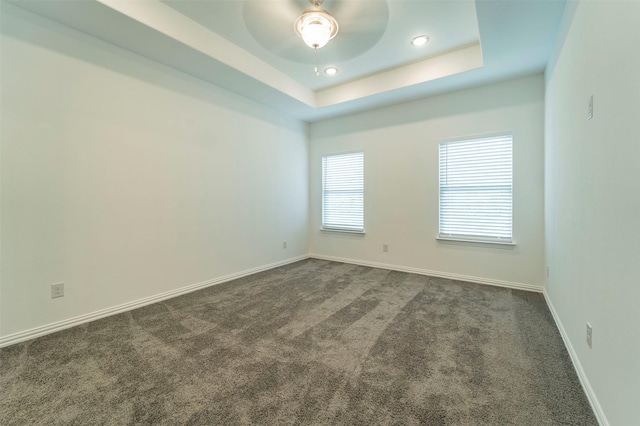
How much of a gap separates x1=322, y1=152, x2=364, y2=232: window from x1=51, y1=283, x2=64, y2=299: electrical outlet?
3742mm

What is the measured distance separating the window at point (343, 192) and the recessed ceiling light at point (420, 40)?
190 centimetres

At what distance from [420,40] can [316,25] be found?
137 cm

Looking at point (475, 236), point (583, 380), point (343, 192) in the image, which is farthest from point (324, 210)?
point (583, 380)

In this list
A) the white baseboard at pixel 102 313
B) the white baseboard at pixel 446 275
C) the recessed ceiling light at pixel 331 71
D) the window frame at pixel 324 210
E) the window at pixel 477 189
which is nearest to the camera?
the white baseboard at pixel 102 313

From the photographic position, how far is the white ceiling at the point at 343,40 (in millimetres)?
2354

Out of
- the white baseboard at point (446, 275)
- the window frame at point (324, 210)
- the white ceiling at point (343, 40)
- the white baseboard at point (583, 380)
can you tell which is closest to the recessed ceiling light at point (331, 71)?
the white ceiling at point (343, 40)

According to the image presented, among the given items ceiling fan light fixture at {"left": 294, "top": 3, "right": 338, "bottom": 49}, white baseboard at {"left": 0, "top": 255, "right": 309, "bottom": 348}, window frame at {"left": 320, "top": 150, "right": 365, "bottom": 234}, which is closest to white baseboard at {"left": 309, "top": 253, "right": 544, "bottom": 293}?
window frame at {"left": 320, "top": 150, "right": 365, "bottom": 234}

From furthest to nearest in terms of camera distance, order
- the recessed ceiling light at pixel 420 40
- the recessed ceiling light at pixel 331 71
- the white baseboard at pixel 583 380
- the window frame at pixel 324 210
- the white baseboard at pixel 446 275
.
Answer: the window frame at pixel 324 210, the recessed ceiling light at pixel 331 71, the white baseboard at pixel 446 275, the recessed ceiling light at pixel 420 40, the white baseboard at pixel 583 380

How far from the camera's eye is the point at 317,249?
537 cm

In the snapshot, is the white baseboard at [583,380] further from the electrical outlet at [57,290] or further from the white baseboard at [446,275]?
the electrical outlet at [57,290]

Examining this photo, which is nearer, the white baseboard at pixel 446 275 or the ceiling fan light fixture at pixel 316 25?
the ceiling fan light fixture at pixel 316 25

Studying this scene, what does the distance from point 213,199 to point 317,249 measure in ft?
7.75

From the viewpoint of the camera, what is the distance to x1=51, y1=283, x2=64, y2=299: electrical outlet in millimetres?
2408

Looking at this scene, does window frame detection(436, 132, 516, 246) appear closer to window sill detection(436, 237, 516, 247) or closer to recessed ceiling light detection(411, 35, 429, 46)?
window sill detection(436, 237, 516, 247)
